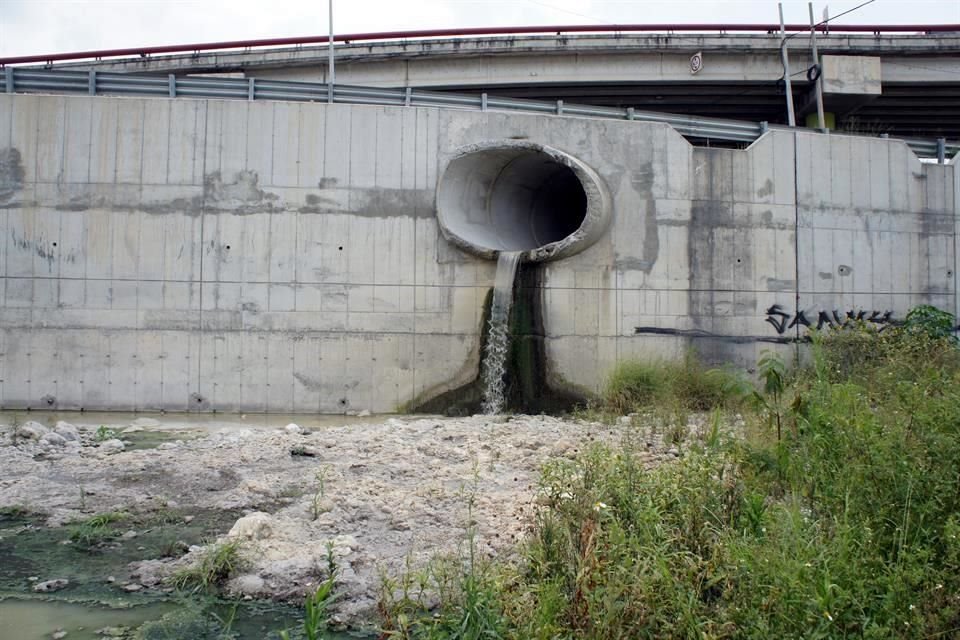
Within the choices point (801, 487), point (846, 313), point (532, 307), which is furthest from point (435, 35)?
point (801, 487)

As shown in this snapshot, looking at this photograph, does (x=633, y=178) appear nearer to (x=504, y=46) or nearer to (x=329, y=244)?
(x=329, y=244)

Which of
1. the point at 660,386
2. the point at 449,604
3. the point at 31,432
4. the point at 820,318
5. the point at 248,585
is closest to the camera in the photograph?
the point at 449,604

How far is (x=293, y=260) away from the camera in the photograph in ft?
36.2

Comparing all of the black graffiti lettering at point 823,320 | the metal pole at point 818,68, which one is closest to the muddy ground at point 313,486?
the black graffiti lettering at point 823,320

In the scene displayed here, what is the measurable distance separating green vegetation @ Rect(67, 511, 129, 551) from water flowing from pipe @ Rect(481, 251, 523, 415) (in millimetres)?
6212

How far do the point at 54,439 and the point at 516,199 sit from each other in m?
8.03

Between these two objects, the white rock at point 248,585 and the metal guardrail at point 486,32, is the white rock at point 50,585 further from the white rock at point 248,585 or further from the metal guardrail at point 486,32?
the metal guardrail at point 486,32

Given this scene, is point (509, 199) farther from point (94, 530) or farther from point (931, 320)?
point (94, 530)

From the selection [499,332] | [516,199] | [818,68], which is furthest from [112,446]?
[818,68]

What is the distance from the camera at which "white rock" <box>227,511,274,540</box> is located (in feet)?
15.6

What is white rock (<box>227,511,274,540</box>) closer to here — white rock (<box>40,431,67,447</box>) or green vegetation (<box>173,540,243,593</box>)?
green vegetation (<box>173,540,243,593</box>)

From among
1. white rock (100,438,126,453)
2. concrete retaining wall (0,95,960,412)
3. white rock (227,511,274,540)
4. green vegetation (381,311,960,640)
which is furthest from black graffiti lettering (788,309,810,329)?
white rock (100,438,126,453)

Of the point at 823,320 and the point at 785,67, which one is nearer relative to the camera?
the point at 823,320

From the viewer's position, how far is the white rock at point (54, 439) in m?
7.71
